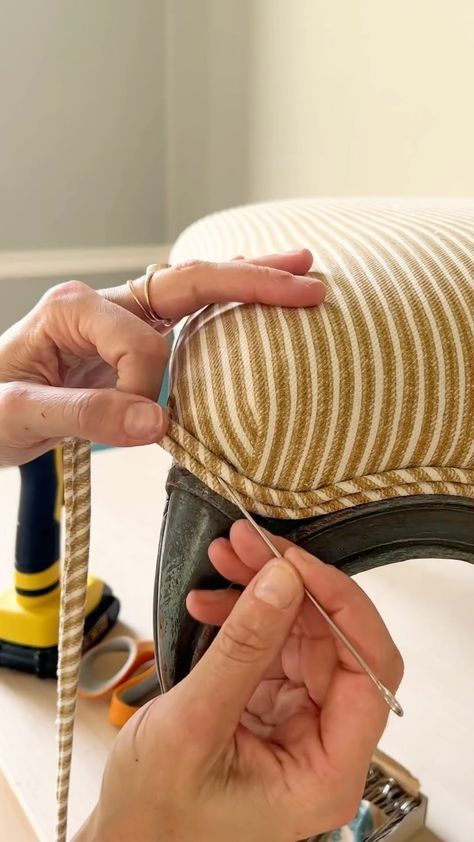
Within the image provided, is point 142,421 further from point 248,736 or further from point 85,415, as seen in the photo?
point 248,736

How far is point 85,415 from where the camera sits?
0.37 m

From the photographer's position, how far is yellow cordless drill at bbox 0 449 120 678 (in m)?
0.72

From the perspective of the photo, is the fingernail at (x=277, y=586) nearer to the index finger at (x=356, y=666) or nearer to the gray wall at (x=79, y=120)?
the index finger at (x=356, y=666)

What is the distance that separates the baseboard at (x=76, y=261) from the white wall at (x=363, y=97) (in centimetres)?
35

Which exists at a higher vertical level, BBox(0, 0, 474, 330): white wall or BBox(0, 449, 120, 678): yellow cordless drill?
BBox(0, 0, 474, 330): white wall

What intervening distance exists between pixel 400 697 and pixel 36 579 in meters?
0.36

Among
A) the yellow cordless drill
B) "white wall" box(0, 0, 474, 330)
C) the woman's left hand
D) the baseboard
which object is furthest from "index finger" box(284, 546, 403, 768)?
the baseboard

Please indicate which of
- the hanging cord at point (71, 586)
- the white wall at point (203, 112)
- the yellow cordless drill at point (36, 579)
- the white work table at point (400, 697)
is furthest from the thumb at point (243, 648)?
the white wall at point (203, 112)

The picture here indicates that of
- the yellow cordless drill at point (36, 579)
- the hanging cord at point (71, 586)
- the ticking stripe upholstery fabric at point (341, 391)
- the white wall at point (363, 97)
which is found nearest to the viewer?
the ticking stripe upholstery fabric at point (341, 391)

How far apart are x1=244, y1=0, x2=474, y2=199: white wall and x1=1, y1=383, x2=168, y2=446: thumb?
863mm

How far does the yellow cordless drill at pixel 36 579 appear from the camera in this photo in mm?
725

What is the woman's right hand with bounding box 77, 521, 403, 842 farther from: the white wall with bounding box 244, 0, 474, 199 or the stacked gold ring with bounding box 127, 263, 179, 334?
the white wall with bounding box 244, 0, 474, 199

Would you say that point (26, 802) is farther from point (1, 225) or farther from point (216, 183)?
point (216, 183)

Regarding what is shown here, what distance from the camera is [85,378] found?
48 centimetres
